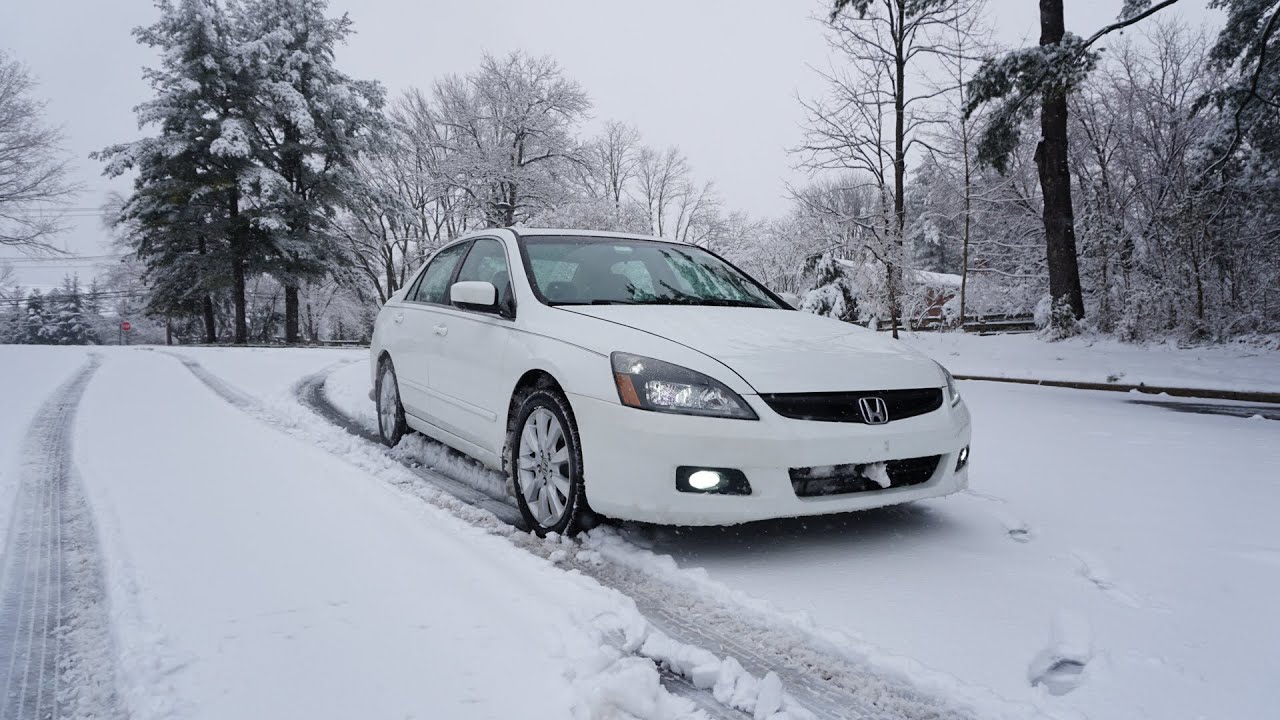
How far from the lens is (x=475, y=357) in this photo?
4117 millimetres

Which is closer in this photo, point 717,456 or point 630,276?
point 717,456

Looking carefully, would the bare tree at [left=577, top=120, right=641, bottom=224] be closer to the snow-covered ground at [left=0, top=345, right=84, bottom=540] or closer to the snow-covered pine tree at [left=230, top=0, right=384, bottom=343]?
the snow-covered pine tree at [left=230, top=0, right=384, bottom=343]

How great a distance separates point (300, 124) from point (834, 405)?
1136 inches

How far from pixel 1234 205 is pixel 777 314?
13.4 metres

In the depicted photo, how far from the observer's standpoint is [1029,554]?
10.7 feet

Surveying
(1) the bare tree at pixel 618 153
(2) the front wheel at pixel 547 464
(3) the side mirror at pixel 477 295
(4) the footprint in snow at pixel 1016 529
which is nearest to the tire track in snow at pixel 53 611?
(2) the front wheel at pixel 547 464

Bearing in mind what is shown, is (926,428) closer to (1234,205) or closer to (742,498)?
(742,498)

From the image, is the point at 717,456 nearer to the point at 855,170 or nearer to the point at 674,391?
the point at 674,391

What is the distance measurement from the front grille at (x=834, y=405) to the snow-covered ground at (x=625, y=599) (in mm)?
626

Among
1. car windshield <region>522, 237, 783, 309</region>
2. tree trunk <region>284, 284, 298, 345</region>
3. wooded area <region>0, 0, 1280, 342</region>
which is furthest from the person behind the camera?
tree trunk <region>284, 284, 298, 345</region>

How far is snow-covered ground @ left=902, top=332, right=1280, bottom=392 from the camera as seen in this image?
9.88m

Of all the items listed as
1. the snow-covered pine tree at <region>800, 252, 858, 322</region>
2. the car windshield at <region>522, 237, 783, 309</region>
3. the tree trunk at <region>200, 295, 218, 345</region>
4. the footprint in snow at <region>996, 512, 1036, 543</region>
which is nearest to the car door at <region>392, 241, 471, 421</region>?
the car windshield at <region>522, 237, 783, 309</region>

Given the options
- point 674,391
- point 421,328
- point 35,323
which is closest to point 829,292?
point 421,328

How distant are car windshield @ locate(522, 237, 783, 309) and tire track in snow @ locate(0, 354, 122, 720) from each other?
2.28 metres
